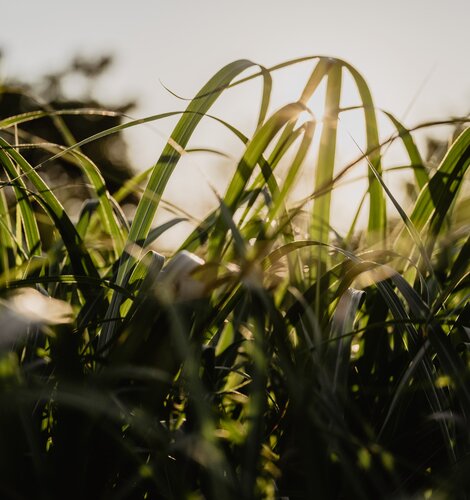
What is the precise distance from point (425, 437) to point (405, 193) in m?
0.90

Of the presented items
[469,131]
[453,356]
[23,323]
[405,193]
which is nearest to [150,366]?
[23,323]

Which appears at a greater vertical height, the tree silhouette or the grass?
the tree silhouette

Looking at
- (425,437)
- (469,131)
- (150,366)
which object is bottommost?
(425,437)

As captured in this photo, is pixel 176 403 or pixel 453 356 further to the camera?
pixel 176 403

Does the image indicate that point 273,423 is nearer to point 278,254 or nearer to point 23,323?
point 278,254

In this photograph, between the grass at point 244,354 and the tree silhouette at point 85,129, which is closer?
the grass at point 244,354

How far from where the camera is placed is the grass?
13.5 inches

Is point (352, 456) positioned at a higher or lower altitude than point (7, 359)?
lower

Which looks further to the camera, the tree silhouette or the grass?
the tree silhouette

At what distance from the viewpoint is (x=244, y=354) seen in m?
0.69

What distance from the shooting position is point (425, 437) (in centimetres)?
52

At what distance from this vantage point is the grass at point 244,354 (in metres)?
0.34

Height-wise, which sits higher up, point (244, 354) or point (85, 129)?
point (85, 129)

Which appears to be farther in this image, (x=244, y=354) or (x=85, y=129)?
(x=85, y=129)
